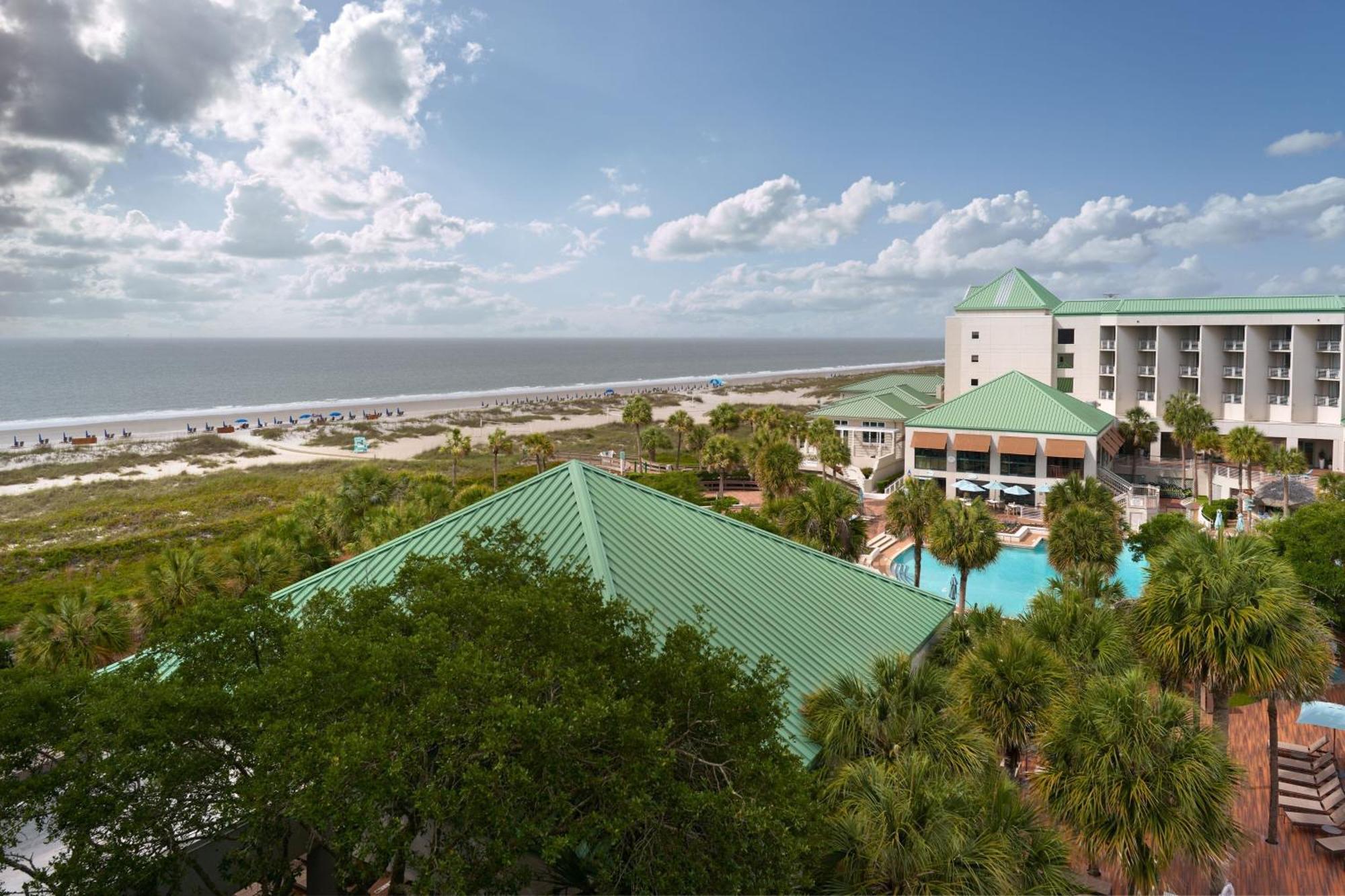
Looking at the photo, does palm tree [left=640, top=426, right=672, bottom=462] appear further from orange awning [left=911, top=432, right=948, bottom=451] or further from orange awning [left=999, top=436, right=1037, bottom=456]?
orange awning [left=999, top=436, right=1037, bottom=456]

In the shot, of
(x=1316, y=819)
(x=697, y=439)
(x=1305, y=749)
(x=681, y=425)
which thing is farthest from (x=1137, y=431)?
(x=1316, y=819)

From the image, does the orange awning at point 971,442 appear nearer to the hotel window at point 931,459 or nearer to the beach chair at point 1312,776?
the hotel window at point 931,459

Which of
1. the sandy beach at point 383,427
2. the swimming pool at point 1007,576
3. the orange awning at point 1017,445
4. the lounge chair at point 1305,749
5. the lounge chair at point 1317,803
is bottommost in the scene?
the swimming pool at point 1007,576

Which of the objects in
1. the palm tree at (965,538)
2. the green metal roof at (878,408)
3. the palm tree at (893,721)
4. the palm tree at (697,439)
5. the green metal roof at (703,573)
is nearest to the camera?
the palm tree at (893,721)

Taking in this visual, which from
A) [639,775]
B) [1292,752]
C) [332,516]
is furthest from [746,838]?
[332,516]

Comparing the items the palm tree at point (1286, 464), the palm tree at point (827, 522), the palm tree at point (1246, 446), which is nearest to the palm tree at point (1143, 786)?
the palm tree at point (827, 522)

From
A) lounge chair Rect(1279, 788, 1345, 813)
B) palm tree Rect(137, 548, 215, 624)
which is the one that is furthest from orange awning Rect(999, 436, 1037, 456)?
palm tree Rect(137, 548, 215, 624)

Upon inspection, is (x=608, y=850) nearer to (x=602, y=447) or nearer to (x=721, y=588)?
(x=721, y=588)
